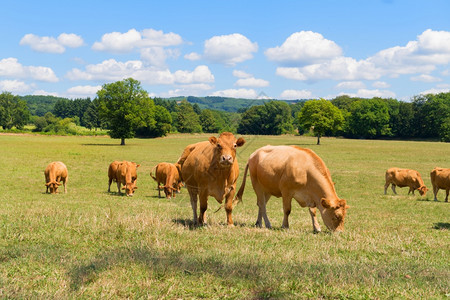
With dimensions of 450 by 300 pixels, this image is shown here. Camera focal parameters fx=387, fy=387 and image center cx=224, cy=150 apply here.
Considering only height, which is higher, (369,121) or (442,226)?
(369,121)

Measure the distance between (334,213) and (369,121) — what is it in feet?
398

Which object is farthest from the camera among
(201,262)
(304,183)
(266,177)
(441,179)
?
(441,179)

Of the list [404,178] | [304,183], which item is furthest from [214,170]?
[404,178]

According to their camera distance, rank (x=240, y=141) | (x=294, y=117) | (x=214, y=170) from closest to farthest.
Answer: (x=240, y=141) → (x=214, y=170) → (x=294, y=117)

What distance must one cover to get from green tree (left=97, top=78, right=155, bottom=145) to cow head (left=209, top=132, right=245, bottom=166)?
7071 cm

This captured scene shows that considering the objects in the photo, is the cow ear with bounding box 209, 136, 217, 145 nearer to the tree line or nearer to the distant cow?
the distant cow

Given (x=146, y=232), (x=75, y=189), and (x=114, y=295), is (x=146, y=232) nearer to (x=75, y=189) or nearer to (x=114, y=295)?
(x=114, y=295)

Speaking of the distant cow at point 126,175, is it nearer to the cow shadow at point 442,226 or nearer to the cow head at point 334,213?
the cow head at point 334,213

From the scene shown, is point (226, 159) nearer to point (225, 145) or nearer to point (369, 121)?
point (225, 145)

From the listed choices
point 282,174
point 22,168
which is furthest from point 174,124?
point 282,174

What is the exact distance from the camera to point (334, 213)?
377 inches

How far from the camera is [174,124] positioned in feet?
460

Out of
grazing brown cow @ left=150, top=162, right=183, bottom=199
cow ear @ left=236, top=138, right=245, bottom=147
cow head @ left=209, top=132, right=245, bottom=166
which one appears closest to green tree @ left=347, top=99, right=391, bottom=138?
grazing brown cow @ left=150, top=162, right=183, bottom=199

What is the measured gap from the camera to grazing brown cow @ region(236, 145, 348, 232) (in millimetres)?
9664
